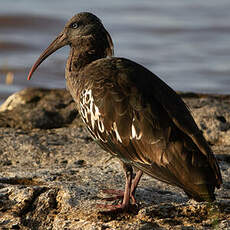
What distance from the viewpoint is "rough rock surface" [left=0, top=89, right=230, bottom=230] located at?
20.5ft

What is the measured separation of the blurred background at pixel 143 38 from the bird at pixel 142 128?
8039 mm

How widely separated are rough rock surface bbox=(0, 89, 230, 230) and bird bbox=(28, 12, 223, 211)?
0.24 m

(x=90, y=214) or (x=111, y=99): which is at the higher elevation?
(x=111, y=99)

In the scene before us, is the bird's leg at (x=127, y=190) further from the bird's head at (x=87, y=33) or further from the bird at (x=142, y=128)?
the bird's head at (x=87, y=33)

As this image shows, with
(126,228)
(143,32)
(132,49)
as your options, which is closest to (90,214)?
(126,228)

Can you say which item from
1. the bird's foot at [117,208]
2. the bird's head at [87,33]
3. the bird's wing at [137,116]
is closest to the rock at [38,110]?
the bird's head at [87,33]

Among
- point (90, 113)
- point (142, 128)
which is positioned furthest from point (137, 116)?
point (90, 113)

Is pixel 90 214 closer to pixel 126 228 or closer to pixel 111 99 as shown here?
pixel 126 228

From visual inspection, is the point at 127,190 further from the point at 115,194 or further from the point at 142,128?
the point at 142,128

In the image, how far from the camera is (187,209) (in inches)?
247

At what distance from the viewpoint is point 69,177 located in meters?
7.46

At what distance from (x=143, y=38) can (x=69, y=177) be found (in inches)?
495

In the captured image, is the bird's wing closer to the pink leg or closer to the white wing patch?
the white wing patch

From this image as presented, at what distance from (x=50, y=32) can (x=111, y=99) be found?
1379 cm
